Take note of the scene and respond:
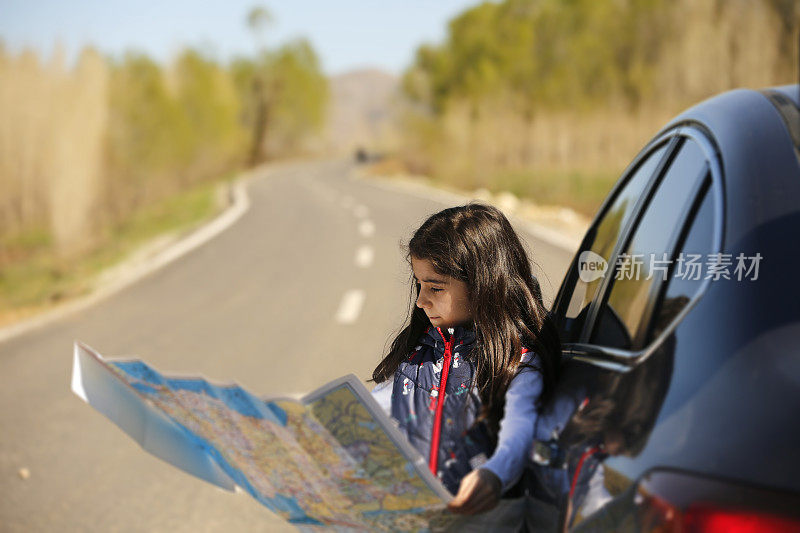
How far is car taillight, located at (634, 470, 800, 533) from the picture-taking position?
98cm

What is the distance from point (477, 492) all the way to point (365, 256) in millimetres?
12076

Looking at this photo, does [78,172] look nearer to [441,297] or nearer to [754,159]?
[441,297]

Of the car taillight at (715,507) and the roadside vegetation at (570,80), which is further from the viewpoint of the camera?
the roadside vegetation at (570,80)

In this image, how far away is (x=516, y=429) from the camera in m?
1.52

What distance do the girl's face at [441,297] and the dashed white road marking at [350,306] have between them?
23.0ft

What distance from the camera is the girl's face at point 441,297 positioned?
164 cm

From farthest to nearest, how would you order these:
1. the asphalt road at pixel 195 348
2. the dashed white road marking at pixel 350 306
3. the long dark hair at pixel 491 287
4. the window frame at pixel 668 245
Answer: the dashed white road marking at pixel 350 306, the asphalt road at pixel 195 348, the long dark hair at pixel 491 287, the window frame at pixel 668 245

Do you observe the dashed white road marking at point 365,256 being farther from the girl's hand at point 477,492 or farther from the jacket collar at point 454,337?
the girl's hand at point 477,492

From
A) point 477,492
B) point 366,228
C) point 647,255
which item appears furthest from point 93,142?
point 477,492

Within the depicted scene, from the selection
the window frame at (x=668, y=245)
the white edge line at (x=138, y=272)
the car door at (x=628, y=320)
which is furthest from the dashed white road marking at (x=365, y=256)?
the car door at (x=628, y=320)

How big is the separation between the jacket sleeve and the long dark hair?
0.8 inches

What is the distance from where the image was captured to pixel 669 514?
1025 mm

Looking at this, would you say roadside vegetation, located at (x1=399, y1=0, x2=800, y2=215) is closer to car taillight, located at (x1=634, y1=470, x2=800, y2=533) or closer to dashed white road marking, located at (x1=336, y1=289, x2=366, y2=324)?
dashed white road marking, located at (x1=336, y1=289, x2=366, y2=324)

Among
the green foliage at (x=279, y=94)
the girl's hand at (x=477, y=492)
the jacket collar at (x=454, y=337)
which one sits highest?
the jacket collar at (x=454, y=337)
